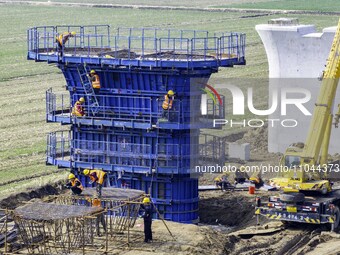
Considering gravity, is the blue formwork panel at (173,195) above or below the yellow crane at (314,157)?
below

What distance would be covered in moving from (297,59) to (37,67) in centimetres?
2963

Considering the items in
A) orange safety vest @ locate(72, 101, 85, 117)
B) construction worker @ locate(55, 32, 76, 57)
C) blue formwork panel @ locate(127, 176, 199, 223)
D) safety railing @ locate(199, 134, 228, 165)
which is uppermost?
construction worker @ locate(55, 32, 76, 57)

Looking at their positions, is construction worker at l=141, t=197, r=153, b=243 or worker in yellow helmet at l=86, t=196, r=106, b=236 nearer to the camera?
construction worker at l=141, t=197, r=153, b=243

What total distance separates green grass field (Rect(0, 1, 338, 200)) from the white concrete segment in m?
8.27

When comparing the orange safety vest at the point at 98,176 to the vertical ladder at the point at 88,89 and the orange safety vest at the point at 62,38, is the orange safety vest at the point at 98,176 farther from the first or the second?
the orange safety vest at the point at 62,38

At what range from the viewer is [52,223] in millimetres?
31547

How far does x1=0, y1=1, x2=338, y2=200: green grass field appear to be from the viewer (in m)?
45.8

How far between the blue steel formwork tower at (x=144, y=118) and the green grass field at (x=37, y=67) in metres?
3.86

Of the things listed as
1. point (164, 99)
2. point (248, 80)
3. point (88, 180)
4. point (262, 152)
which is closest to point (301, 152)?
point (164, 99)

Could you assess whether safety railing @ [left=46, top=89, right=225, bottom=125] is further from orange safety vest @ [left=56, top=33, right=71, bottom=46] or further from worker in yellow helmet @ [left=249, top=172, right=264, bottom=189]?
worker in yellow helmet @ [left=249, top=172, right=264, bottom=189]

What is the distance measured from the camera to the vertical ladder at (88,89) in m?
38.3

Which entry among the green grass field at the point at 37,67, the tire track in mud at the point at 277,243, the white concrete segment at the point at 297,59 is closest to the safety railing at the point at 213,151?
the tire track in mud at the point at 277,243

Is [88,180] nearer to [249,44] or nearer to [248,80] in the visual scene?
[248,80]

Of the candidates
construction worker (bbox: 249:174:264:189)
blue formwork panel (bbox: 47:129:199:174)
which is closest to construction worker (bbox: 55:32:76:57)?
blue formwork panel (bbox: 47:129:199:174)
